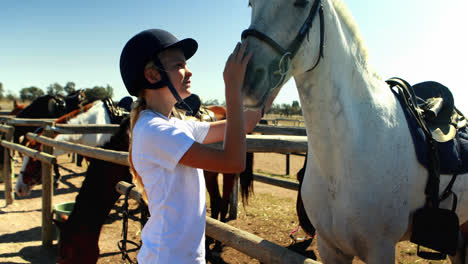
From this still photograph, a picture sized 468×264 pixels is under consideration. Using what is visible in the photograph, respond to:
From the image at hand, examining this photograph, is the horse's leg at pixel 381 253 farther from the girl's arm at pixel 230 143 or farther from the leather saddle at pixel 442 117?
the girl's arm at pixel 230 143

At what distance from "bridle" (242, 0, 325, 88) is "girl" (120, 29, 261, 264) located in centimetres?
11

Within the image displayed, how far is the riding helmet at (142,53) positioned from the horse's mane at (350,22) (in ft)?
2.88

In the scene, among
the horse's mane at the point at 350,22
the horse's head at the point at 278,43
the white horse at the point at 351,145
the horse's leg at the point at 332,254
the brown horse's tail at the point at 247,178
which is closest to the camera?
the horse's head at the point at 278,43

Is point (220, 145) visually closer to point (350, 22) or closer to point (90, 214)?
point (350, 22)

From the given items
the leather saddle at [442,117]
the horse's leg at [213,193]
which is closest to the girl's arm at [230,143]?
the leather saddle at [442,117]

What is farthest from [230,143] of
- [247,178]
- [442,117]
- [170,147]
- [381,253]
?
[247,178]

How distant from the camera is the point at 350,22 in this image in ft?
5.03

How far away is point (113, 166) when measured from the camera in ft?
8.61

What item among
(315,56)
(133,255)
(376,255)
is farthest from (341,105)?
(133,255)

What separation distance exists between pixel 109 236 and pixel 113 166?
1.88 metres

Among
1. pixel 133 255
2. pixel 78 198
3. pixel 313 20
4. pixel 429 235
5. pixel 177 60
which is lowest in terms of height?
pixel 133 255

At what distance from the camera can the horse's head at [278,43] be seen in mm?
1123

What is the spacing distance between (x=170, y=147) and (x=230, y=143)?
0.22 m

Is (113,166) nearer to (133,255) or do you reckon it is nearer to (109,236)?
(133,255)
